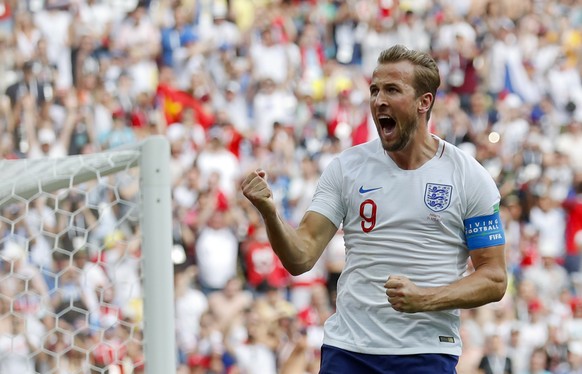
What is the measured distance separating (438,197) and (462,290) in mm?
440

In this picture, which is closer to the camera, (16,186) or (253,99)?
(16,186)

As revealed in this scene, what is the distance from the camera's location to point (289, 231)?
5.20 metres

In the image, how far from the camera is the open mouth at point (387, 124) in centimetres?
530

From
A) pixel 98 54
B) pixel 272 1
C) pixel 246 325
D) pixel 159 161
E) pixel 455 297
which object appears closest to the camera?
pixel 455 297

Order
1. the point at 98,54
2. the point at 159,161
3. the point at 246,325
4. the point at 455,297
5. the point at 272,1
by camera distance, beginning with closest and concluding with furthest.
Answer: the point at 455,297 → the point at 159,161 → the point at 246,325 → the point at 98,54 → the point at 272,1

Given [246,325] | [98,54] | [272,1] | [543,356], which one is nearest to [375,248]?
[246,325]

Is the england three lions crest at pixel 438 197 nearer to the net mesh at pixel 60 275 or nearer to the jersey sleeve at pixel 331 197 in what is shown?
the jersey sleeve at pixel 331 197

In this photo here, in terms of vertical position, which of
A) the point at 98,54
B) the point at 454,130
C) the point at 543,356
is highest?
the point at 98,54

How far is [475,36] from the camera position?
19.5 m

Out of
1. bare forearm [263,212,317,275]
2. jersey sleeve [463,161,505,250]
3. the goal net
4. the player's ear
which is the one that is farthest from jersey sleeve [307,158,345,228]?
the goal net

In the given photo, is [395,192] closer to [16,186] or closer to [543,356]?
[16,186]

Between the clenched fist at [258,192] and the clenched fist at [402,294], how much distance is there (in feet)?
1.91

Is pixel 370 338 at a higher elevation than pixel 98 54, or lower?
lower

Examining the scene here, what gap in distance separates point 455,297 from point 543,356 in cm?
874
